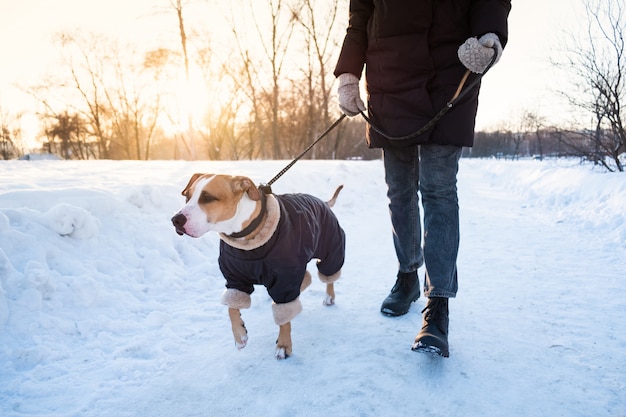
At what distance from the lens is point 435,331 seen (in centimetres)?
174

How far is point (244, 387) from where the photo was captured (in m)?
1.60

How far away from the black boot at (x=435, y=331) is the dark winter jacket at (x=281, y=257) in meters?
0.70

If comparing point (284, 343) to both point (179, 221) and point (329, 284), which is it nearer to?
point (329, 284)

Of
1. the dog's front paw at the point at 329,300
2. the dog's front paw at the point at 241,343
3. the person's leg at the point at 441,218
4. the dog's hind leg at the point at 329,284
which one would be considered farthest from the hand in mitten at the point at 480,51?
the dog's front paw at the point at 241,343

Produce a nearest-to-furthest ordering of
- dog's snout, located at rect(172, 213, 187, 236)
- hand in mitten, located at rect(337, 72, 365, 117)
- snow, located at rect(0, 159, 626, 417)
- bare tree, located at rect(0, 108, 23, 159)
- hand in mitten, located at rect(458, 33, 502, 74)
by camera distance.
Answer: snow, located at rect(0, 159, 626, 417), hand in mitten, located at rect(458, 33, 502, 74), dog's snout, located at rect(172, 213, 187, 236), hand in mitten, located at rect(337, 72, 365, 117), bare tree, located at rect(0, 108, 23, 159)

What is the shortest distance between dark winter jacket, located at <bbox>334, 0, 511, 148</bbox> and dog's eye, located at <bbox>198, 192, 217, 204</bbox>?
1.11 metres

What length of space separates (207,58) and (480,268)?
937 inches

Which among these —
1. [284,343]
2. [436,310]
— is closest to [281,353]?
Answer: [284,343]

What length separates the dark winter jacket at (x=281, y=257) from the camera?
1848 mm

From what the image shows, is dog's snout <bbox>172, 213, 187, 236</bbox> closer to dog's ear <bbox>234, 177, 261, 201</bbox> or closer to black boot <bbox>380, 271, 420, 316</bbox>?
dog's ear <bbox>234, 177, 261, 201</bbox>

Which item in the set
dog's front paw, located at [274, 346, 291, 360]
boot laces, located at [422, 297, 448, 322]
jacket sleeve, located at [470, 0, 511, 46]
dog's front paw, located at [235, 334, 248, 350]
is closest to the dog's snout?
dog's front paw, located at [235, 334, 248, 350]

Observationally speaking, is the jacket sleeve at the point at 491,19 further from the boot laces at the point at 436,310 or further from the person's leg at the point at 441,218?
the boot laces at the point at 436,310

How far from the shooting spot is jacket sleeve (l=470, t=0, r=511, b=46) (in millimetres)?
1659

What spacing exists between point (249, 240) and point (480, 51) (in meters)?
1.50
